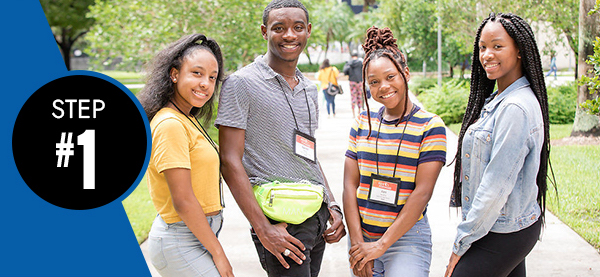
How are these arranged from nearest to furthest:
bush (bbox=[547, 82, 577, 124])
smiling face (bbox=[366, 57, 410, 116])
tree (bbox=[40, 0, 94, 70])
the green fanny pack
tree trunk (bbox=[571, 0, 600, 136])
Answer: the green fanny pack
smiling face (bbox=[366, 57, 410, 116])
tree trunk (bbox=[571, 0, 600, 136])
bush (bbox=[547, 82, 577, 124])
tree (bbox=[40, 0, 94, 70])

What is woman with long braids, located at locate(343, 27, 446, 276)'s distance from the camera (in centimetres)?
265

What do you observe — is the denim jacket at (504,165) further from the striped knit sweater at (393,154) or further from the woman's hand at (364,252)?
the woman's hand at (364,252)

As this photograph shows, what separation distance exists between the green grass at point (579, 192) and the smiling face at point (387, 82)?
8.45 ft

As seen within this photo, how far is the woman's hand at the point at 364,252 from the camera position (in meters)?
2.67

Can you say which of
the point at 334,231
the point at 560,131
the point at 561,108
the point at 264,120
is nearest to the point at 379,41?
the point at 264,120

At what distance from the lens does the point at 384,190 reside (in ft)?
8.87

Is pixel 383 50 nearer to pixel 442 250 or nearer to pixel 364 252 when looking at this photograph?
pixel 364 252

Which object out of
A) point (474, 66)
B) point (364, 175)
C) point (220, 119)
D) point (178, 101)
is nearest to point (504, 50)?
point (474, 66)

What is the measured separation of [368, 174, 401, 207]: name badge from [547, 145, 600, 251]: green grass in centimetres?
252

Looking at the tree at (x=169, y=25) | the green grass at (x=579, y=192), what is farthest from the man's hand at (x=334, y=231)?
the tree at (x=169, y=25)

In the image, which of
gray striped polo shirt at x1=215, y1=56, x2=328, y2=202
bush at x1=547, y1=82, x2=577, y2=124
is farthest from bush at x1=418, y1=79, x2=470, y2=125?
gray striped polo shirt at x1=215, y1=56, x2=328, y2=202

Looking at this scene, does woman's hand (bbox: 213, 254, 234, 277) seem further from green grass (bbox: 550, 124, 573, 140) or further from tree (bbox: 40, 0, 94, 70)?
tree (bbox: 40, 0, 94, 70)

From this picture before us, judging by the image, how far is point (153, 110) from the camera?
99.8 inches

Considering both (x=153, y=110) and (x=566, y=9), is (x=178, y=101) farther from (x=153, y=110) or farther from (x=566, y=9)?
(x=566, y=9)
